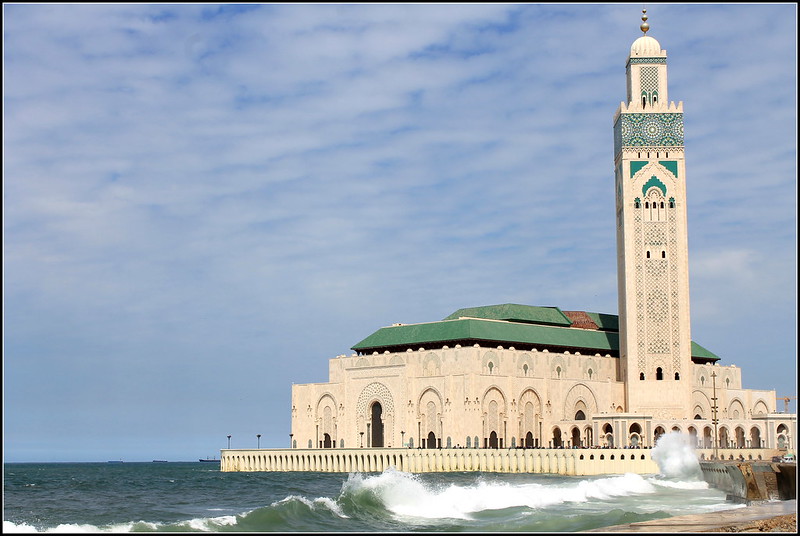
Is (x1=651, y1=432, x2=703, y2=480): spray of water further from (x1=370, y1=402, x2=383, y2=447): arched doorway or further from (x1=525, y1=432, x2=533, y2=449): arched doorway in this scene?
(x1=370, y1=402, x2=383, y2=447): arched doorway

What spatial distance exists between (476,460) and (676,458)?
50.0 ft

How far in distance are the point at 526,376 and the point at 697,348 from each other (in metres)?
19.5

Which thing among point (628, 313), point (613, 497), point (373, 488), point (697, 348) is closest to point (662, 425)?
point (628, 313)

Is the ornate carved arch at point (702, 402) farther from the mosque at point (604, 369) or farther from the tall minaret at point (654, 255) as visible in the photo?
the tall minaret at point (654, 255)

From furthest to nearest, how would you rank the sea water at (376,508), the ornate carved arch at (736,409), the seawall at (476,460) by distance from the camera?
1. the ornate carved arch at (736,409)
2. the seawall at (476,460)
3. the sea water at (376,508)

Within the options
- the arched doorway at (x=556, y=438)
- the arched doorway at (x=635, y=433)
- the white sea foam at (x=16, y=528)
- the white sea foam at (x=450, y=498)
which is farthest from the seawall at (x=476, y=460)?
the white sea foam at (x=16, y=528)

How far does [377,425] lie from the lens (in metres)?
93.0

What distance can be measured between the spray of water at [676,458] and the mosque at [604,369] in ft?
22.1

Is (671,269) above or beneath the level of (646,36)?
beneath

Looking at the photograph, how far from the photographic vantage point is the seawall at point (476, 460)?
75.0 meters

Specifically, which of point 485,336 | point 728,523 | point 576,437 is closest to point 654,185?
point 485,336

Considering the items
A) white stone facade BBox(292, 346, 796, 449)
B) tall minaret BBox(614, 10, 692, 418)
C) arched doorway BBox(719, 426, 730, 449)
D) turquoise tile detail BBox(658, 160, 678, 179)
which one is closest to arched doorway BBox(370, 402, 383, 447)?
white stone facade BBox(292, 346, 796, 449)

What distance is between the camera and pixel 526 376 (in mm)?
90562

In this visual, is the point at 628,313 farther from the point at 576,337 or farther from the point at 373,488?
the point at 373,488
